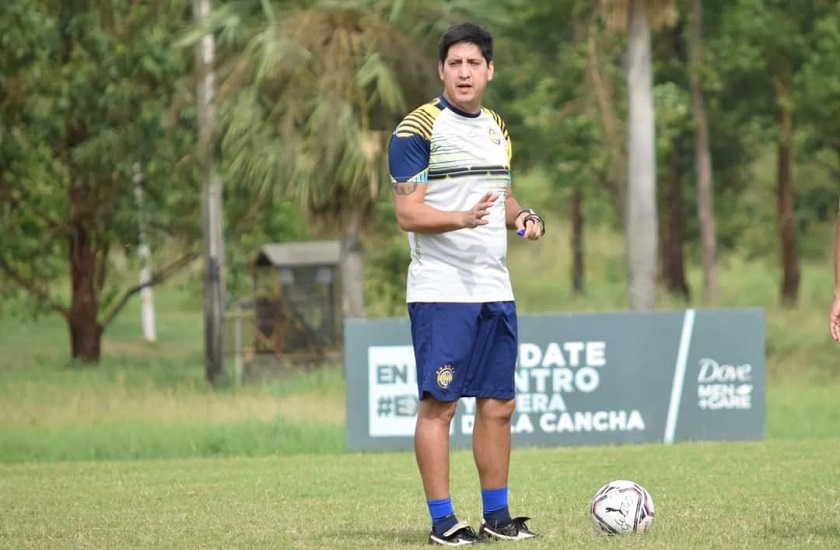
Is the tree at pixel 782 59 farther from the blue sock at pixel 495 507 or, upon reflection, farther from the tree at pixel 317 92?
the blue sock at pixel 495 507

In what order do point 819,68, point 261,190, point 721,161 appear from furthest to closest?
1. point 721,161
2. point 819,68
3. point 261,190

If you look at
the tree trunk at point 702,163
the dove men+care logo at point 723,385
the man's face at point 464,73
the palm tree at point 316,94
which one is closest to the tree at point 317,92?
the palm tree at point 316,94

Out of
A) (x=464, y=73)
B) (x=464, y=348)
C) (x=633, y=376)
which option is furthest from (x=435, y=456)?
(x=633, y=376)

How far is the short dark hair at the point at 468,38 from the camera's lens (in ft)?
22.1

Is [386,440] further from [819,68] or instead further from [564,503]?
[819,68]

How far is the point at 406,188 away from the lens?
671cm

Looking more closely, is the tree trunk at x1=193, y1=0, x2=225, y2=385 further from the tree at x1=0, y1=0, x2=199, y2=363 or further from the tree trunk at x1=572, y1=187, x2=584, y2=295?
the tree trunk at x1=572, y1=187, x2=584, y2=295

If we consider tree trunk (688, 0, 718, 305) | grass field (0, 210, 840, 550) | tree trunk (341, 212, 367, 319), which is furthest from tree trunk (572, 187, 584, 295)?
grass field (0, 210, 840, 550)

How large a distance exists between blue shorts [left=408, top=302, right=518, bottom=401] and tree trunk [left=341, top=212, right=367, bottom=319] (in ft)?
58.3

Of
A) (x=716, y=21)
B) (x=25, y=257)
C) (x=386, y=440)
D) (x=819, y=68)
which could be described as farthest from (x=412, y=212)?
(x=716, y=21)

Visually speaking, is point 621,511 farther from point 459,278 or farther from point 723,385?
point 723,385

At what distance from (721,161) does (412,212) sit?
127 ft

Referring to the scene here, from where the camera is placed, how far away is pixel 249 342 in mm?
31375

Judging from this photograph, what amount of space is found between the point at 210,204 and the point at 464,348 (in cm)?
A: 1915
